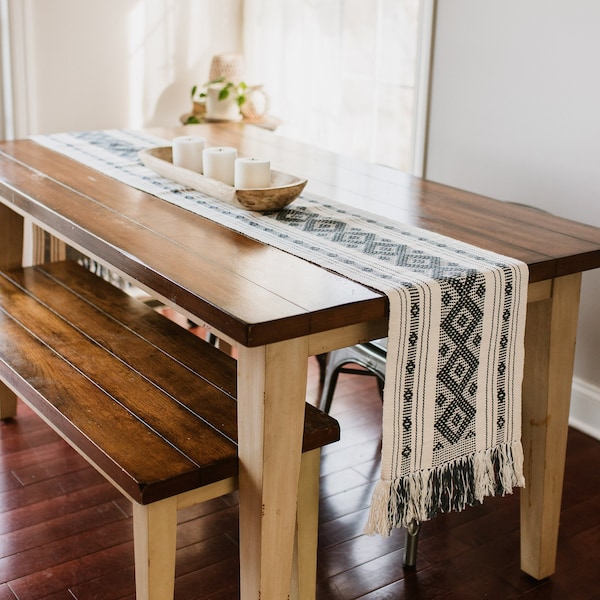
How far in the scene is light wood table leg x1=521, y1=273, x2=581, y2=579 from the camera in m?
2.06

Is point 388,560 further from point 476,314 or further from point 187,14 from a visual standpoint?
point 187,14

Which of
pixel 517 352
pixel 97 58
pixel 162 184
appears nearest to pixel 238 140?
pixel 162 184

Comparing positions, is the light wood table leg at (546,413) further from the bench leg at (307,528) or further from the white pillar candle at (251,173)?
the white pillar candle at (251,173)

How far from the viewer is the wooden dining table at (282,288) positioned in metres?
1.63

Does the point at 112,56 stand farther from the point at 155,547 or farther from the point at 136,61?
the point at 155,547

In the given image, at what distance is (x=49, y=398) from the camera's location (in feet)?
6.47

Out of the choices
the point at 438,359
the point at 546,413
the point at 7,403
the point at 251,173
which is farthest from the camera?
the point at 7,403

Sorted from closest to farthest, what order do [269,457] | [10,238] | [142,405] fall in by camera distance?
[269,457] → [142,405] → [10,238]

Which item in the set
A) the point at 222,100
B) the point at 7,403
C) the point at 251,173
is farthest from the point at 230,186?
the point at 222,100

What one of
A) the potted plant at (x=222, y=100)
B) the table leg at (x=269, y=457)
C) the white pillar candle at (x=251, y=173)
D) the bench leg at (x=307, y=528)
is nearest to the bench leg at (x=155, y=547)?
the table leg at (x=269, y=457)

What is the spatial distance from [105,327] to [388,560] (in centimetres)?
98

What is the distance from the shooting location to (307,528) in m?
1.97

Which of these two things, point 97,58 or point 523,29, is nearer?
point 523,29

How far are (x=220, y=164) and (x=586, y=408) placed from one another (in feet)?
5.12
